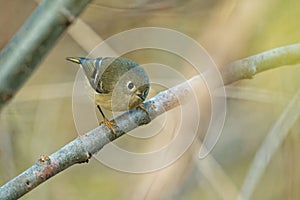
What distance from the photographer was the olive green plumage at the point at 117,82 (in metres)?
1.72

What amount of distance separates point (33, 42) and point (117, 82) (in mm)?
1175

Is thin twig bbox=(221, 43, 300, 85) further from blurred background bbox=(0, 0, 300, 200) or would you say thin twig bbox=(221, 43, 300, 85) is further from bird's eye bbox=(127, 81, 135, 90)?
blurred background bbox=(0, 0, 300, 200)

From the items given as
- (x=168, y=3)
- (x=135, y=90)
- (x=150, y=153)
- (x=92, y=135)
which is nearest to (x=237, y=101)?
(x=150, y=153)

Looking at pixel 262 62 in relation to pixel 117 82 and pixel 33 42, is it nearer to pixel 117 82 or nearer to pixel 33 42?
pixel 117 82

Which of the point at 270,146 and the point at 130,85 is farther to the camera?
the point at 270,146

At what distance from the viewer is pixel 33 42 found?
705 millimetres

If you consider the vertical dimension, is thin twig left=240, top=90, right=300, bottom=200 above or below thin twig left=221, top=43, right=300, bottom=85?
below

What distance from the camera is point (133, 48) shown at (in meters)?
3.52

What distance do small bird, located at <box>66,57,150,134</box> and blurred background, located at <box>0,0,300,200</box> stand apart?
0.72ft

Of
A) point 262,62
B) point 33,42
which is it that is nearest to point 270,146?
point 262,62

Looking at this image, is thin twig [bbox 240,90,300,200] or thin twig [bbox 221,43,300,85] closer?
thin twig [bbox 221,43,300,85]

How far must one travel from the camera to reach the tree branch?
689mm

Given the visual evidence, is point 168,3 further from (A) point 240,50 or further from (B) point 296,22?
(B) point 296,22

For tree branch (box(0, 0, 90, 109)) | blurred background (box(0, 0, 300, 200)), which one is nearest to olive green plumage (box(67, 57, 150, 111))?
blurred background (box(0, 0, 300, 200))
